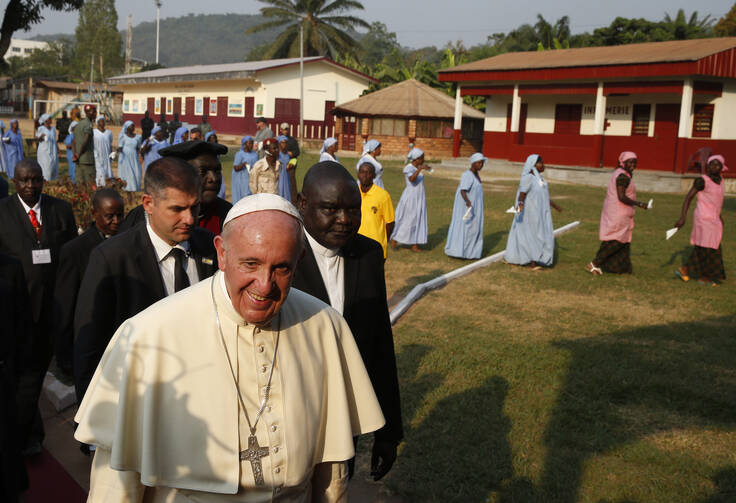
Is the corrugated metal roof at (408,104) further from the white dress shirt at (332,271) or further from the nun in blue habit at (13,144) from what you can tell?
the white dress shirt at (332,271)

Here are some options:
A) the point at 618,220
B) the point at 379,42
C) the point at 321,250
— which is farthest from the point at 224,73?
the point at 379,42

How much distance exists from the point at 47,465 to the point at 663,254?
11.2m

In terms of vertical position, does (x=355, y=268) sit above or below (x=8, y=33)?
below

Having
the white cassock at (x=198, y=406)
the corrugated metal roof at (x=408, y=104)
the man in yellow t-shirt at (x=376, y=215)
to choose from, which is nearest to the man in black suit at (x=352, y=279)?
the white cassock at (x=198, y=406)

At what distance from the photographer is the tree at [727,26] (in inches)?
1781

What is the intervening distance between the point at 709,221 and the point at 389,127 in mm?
26131

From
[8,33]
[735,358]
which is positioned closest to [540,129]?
[8,33]

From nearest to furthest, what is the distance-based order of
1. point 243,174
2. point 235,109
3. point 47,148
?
point 243,174 < point 47,148 < point 235,109

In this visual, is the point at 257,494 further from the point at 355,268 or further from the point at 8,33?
the point at 8,33

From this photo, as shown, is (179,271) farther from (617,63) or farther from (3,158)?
(617,63)

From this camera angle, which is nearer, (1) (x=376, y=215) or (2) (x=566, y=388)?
(2) (x=566, y=388)

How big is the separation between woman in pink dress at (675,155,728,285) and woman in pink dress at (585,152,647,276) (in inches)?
29.3

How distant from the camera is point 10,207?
236 inches

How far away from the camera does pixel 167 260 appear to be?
11.8 ft
